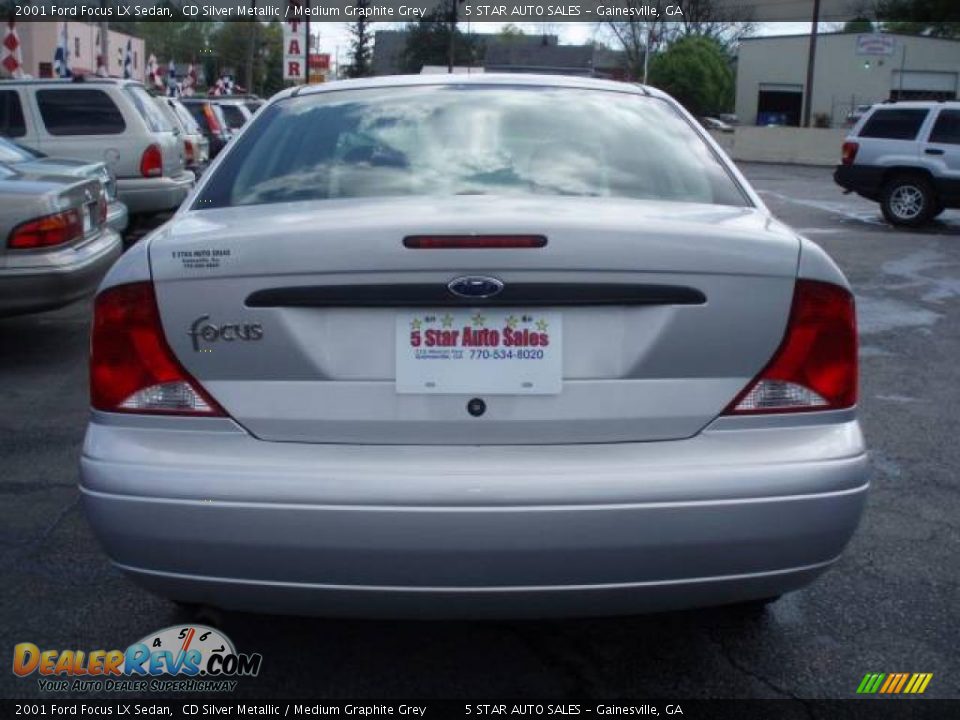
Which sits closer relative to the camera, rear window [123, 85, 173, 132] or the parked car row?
the parked car row

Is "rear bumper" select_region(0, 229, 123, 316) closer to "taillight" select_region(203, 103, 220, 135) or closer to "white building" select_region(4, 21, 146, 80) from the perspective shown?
"taillight" select_region(203, 103, 220, 135)

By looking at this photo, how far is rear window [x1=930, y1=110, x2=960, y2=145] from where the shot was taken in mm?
16516

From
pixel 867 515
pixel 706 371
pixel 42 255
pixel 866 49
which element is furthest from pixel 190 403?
pixel 866 49

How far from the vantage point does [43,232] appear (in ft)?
22.6

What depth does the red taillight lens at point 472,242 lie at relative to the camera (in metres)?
2.64

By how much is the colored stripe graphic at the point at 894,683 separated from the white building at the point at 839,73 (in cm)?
5280

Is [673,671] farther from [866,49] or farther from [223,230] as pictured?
[866,49]

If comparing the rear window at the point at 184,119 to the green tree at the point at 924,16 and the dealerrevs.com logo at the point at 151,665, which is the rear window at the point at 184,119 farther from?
the green tree at the point at 924,16

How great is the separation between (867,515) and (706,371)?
2.14 metres

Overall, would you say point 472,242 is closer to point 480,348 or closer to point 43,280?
point 480,348

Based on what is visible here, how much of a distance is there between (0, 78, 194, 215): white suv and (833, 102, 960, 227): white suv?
33.9 ft

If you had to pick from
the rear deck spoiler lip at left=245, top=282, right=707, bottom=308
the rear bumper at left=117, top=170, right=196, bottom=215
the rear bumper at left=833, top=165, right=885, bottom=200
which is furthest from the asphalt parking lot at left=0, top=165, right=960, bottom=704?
the rear bumper at left=833, top=165, right=885, bottom=200

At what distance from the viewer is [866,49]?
Answer: 52.9 meters

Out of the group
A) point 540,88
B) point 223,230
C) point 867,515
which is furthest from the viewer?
point 867,515
